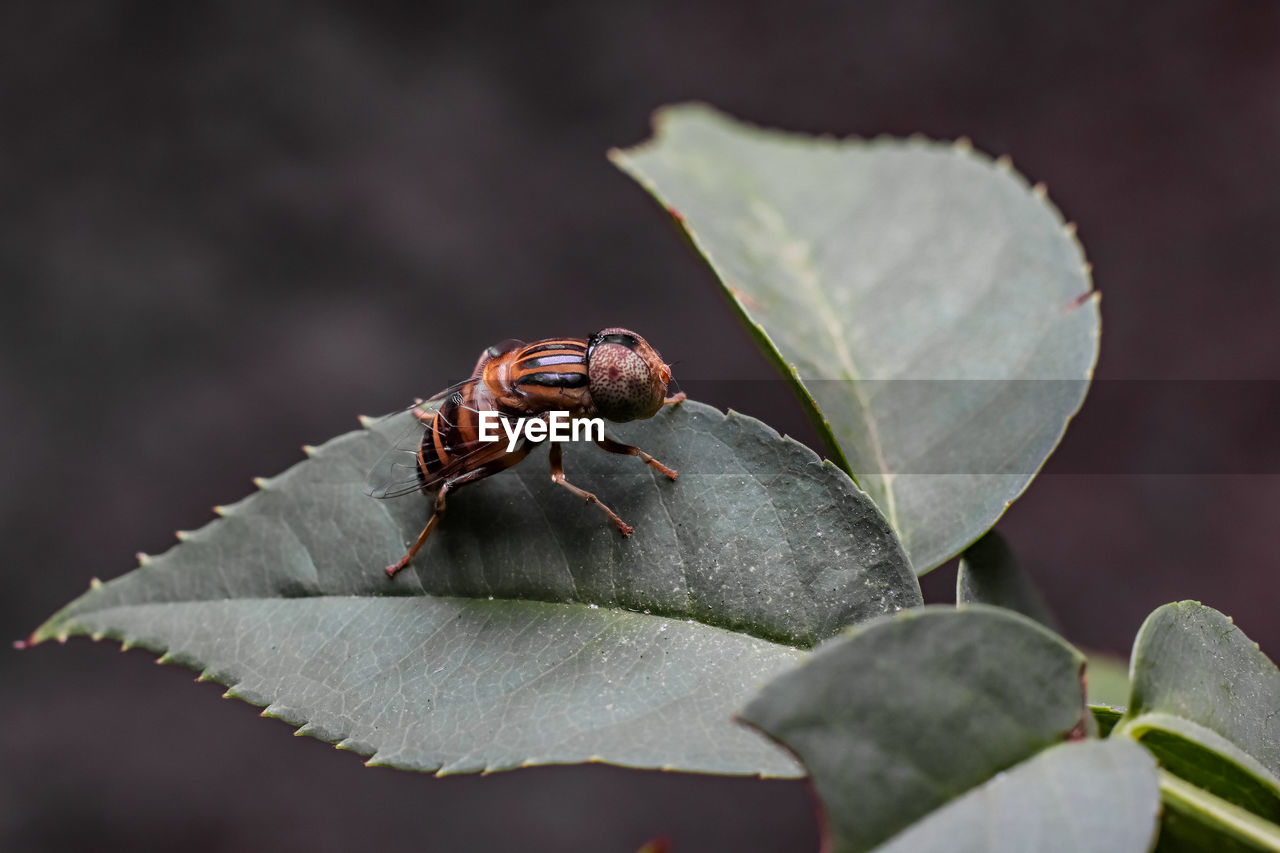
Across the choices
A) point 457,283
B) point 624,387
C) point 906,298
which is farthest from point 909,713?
point 457,283

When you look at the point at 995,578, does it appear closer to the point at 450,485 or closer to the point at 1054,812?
the point at 1054,812

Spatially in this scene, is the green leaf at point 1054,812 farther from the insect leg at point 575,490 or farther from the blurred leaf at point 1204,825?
the insect leg at point 575,490

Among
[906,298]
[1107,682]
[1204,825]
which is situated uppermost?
[906,298]

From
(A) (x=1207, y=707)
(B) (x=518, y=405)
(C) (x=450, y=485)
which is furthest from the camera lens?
(B) (x=518, y=405)

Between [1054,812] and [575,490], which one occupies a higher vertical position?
[575,490]

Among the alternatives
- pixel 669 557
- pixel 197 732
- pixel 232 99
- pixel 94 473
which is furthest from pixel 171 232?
pixel 669 557

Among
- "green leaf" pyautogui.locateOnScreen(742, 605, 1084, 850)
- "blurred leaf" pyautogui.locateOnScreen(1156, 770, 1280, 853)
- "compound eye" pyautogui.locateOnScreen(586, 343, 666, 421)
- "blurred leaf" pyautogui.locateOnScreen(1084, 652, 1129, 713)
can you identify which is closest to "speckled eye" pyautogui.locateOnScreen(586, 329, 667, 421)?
"compound eye" pyautogui.locateOnScreen(586, 343, 666, 421)

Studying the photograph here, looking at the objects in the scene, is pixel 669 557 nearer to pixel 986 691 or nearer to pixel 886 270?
pixel 986 691
